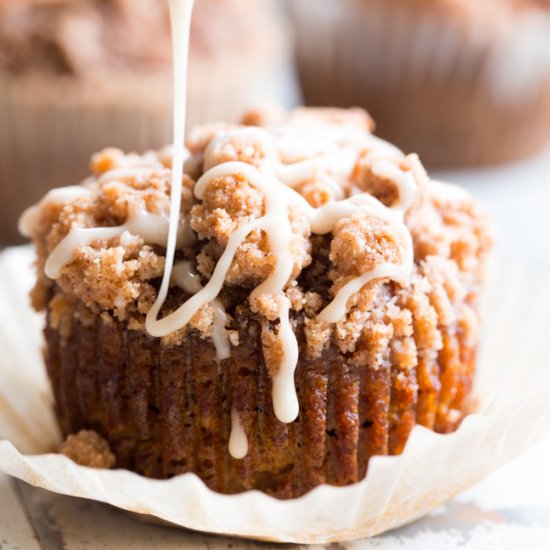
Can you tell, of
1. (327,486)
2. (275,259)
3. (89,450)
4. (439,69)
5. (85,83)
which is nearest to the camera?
(327,486)

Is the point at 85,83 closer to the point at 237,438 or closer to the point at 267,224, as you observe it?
the point at 267,224

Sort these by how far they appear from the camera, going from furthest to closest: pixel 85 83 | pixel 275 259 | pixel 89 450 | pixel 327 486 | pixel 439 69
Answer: pixel 439 69 → pixel 85 83 → pixel 89 450 → pixel 275 259 → pixel 327 486

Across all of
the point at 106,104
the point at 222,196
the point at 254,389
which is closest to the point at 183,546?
the point at 254,389

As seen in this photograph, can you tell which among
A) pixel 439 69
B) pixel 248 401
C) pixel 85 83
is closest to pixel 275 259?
pixel 248 401

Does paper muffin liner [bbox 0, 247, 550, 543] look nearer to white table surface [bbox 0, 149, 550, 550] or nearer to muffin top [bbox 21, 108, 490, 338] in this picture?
white table surface [bbox 0, 149, 550, 550]

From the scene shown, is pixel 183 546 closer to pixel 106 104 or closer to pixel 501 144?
pixel 106 104

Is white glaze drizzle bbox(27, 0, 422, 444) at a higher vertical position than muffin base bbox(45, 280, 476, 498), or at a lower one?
higher

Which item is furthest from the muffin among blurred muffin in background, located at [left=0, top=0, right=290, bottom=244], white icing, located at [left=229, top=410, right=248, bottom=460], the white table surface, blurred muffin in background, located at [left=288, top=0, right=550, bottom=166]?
blurred muffin in background, located at [left=288, top=0, right=550, bottom=166]

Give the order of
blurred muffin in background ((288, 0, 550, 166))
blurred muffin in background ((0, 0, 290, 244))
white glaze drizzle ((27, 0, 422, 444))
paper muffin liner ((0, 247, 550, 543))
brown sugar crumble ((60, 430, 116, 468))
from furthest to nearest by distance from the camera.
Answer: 1. blurred muffin in background ((288, 0, 550, 166))
2. blurred muffin in background ((0, 0, 290, 244))
3. brown sugar crumble ((60, 430, 116, 468))
4. white glaze drizzle ((27, 0, 422, 444))
5. paper muffin liner ((0, 247, 550, 543))
